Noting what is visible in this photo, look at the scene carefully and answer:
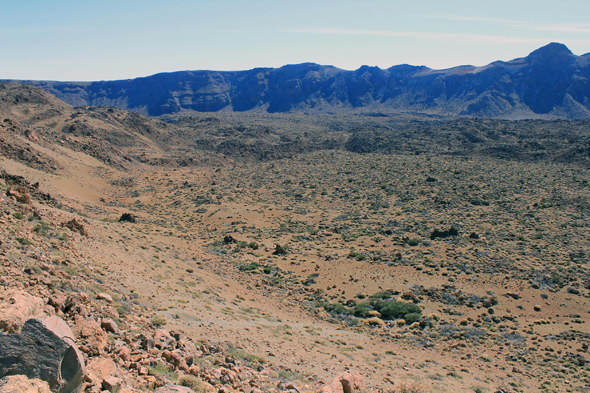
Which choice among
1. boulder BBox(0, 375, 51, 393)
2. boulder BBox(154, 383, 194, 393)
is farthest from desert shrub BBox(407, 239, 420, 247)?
boulder BBox(0, 375, 51, 393)

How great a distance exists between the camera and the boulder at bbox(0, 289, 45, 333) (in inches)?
243

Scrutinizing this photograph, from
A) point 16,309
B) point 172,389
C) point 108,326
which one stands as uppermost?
point 16,309

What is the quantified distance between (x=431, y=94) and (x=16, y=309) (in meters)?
192

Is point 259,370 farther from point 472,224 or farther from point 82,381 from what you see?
point 472,224

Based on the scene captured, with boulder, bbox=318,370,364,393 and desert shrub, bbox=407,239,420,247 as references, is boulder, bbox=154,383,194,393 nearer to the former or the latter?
boulder, bbox=318,370,364,393

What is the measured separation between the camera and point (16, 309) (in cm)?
658

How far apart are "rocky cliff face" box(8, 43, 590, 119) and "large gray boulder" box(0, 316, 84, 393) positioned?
16333 cm

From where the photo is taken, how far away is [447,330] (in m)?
16.7

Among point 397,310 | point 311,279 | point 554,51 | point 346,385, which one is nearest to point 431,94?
point 554,51

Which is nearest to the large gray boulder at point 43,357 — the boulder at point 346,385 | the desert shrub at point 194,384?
the desert shrub at point 194,384

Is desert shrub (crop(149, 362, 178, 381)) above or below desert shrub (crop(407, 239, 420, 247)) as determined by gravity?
above

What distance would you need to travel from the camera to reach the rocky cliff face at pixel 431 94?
148m

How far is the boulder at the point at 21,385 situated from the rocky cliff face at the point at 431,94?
537 feet

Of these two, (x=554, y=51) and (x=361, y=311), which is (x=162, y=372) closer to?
(x=361, y=311)
